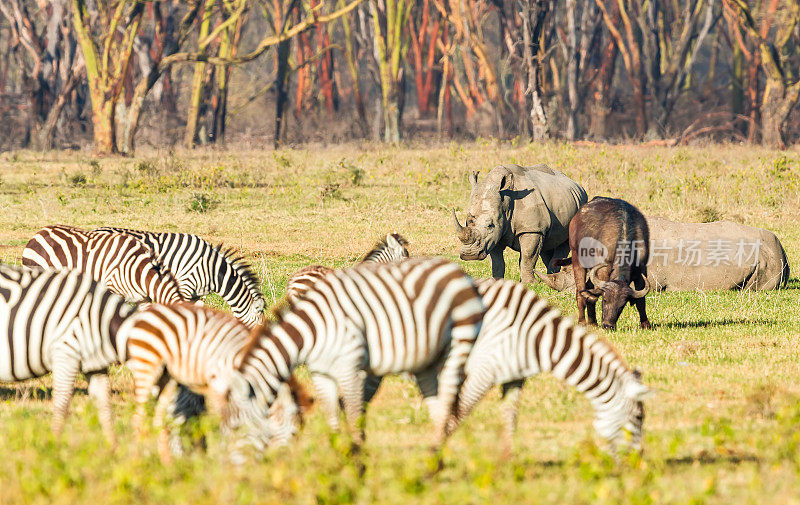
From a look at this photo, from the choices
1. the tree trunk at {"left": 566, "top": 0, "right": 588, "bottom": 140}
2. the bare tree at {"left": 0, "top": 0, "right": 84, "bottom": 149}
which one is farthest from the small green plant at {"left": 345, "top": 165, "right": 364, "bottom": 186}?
the tree trunk at {"left": 566, "top": 0, "right": 588, "bottom": 140}

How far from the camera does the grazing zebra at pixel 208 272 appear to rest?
478 inches

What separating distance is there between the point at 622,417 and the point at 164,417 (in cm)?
299

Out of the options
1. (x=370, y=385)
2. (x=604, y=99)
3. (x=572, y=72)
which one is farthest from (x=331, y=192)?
(x=604, y=99)

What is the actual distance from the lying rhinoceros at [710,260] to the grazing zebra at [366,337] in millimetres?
9447

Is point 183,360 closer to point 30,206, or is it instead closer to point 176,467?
point 176,467

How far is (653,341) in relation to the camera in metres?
11.6

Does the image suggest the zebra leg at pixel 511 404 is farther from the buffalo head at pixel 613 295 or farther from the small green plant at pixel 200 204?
the small green plant at pixel 200 204

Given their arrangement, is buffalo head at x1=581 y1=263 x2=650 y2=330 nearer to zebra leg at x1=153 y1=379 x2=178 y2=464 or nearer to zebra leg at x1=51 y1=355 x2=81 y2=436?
zebra leg at x1=153 y1=379 x2=178 y2=464

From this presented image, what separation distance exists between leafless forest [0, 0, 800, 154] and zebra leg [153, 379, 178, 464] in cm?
2690

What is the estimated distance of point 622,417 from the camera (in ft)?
21.6

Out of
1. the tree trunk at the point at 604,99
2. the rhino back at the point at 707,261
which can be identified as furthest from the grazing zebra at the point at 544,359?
the tree trunk at the point at 604,99

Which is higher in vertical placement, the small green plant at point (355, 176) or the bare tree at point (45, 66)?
the bare tree at point (45, 66)

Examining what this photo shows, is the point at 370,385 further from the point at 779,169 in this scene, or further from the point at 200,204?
the point at 779,169

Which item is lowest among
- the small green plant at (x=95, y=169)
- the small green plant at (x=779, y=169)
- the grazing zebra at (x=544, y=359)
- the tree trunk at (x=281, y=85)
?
the grazing zebra at (x=544, y=359)
